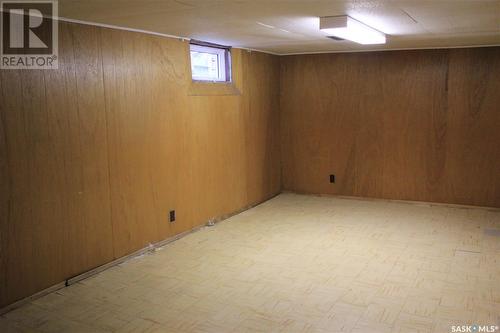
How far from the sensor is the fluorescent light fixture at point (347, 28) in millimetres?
3338

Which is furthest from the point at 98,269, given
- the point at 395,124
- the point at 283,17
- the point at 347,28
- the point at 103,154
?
the point at 395,124

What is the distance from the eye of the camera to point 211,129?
203 inches

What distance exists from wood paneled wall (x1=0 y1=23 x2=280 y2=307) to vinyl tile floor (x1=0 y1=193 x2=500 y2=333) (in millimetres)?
295

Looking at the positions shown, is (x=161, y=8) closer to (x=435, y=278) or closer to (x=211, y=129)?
(x=211, y=129)

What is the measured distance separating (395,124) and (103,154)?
388 cm

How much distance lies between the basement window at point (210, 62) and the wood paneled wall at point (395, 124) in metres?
1.43

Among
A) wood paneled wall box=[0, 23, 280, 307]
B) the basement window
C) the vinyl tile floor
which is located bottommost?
the vinyl tile floor

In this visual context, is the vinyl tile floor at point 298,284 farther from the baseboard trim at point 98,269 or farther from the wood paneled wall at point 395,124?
the wood paneled wall at point 395,124

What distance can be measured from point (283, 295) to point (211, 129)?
2324mm

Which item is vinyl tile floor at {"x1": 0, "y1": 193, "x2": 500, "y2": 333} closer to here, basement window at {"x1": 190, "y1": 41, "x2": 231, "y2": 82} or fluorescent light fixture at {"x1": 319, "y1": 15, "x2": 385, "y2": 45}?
basement window at {"x1": 190, "y1": 41, "x2": 231, "y2": 82}

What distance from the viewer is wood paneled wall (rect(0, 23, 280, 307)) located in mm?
3186

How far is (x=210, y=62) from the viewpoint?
528 centimetres

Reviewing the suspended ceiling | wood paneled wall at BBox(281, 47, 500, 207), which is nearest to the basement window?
the suspended ceiling

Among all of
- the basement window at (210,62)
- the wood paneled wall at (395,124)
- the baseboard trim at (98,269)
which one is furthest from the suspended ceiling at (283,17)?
the baseboard trim at (98,269)
